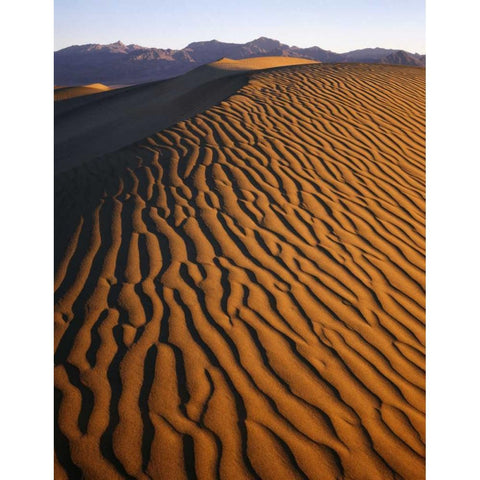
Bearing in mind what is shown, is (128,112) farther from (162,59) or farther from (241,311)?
(162,59)

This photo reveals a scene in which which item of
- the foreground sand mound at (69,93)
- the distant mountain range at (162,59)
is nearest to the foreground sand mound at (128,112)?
the foreground sand mound at (69,93)

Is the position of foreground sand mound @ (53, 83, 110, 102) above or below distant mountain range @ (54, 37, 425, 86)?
below

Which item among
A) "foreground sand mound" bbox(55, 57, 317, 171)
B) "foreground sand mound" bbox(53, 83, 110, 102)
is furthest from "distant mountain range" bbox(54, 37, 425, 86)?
"foreground sand mound" bbox(55, 57, 317, 171)

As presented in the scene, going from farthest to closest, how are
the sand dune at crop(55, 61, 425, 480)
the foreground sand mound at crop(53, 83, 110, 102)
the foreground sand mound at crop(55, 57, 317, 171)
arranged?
the foreground sand mound at crop(53, 83, 110, 102) → the foreground sand mound at crop(55, 57, 317, 171) → the sand dune at crop(55, 61, 425, 480)

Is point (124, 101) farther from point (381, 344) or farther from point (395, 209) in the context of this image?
point (381, 344)

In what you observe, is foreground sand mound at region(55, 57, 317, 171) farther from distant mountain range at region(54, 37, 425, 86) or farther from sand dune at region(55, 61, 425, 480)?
distant mountain range at region(54, 37, 425, 86)

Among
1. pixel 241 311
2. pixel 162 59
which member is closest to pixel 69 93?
pixel 241 311
